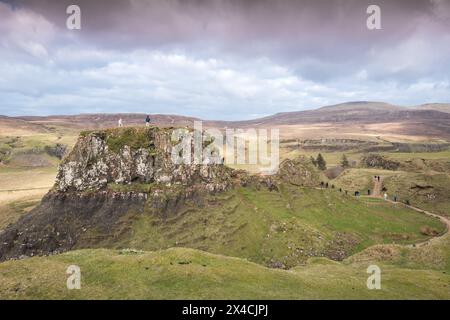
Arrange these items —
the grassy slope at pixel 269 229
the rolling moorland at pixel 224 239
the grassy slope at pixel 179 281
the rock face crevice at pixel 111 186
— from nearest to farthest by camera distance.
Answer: the grassy slope at pixel 179 281, the rolling moorland at pixel 224 239, the grassy slope at pixel 269 229, the rock face crevice at pixel 111 186

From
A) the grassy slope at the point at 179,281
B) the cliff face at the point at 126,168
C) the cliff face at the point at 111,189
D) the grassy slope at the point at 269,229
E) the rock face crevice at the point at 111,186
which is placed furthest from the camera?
the cliff face at the point at 126,168

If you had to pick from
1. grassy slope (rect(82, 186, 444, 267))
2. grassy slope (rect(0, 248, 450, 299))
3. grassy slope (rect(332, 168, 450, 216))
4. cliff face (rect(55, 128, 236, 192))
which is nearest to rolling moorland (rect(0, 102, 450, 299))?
grassy slope (rect(0, 248, 450, 299))

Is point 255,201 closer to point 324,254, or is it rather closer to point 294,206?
point 294,206

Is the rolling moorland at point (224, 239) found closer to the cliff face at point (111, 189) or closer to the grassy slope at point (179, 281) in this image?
the grassy slope at point (179, 281)

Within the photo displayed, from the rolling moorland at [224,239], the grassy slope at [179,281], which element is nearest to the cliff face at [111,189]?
the rolling moorland at [224,239]

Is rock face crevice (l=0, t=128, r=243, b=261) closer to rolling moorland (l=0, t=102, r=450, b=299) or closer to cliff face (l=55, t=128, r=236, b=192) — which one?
cliff face (l=55, t=128, r=236, b=192)

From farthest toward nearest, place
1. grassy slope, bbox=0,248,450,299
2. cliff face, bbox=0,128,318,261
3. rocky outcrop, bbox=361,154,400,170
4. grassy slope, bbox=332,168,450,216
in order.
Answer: rocky outcrop, bbox=361,154,400,170, grassy slope, bbox=332,168,450,216, cliff face, bbox=0,128,318,261, grassy slope, bbox=0,248,450,299
